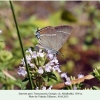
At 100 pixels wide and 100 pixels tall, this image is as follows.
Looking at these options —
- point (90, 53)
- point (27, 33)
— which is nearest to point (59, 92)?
point (27, 33)

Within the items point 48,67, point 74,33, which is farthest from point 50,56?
point 74,33

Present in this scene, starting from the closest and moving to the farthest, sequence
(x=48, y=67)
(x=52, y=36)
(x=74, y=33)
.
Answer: (x=48, y=67) → (x=52, y=36) → (x=74, y=33)

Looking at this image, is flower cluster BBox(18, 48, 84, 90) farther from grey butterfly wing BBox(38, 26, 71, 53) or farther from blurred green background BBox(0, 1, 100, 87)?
blurred green background BBox(0, 1, 100, 87)

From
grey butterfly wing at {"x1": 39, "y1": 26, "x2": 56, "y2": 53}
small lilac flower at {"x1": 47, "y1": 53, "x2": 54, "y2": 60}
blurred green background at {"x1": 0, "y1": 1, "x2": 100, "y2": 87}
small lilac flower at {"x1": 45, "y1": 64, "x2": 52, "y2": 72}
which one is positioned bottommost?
small lilac flower at {"x1": 45, "y1": 64, "x2": 52, "y2": 72}

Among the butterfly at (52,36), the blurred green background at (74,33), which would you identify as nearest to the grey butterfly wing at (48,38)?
the butterfly at (52,36)

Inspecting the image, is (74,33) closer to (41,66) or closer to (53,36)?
(53,36)

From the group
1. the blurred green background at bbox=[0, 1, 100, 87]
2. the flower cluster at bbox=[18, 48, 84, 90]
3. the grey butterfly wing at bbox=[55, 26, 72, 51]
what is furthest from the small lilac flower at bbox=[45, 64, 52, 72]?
the blurred green background at bbox=[0, 1, 100, 87]

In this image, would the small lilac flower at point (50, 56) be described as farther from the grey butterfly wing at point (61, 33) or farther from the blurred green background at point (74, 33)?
the blurred green background at point (74, 33)

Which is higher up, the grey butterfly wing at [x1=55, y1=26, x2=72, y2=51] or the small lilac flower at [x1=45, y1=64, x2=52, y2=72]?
the grey butterfly wing at [x1=55, y1=26, x2=72, y2=51]

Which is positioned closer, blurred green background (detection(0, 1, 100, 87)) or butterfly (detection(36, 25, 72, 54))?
butterfly (detection(36, 25, 72, 54))
